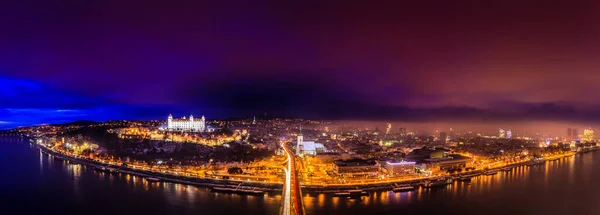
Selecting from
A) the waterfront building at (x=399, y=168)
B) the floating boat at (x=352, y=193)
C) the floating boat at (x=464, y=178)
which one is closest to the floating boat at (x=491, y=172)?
the floating boat at (x=464, y=178)

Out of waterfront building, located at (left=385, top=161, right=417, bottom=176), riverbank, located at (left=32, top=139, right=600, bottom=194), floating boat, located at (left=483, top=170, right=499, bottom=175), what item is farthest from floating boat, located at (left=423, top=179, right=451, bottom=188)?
floating boat, located at (left=483, top=170, right=499, bottom=175)

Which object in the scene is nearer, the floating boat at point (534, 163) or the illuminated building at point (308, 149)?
the floating boat at point (534, 163)

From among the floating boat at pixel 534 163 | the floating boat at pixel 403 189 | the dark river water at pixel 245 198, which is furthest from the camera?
the floating boat at pixel 534 163

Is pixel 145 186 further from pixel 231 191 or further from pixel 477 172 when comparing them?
pixel 477 172

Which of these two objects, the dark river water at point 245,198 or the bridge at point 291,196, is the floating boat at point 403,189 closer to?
the dark river water at point 245,198

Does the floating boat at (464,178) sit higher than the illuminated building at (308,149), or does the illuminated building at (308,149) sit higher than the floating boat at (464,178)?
the illuminated building at (308,149)

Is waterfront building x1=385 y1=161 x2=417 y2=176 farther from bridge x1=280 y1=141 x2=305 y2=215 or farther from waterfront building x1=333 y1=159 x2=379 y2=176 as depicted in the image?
bridge x1=280 y1=141 x2=305 y2=215

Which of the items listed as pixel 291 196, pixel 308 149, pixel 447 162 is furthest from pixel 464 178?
pixel 308 149
